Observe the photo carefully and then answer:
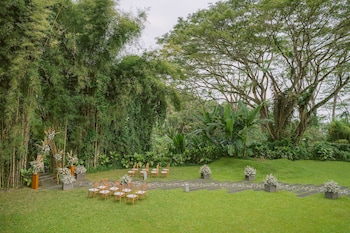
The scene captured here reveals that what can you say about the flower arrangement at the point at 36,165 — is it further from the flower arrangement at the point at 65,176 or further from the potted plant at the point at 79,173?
the potted plant at the point at 79,173

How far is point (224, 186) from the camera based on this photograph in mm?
8250

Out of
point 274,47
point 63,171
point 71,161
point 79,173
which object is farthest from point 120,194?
point 274,47

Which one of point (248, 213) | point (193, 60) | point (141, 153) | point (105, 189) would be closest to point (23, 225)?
point (105, 189)

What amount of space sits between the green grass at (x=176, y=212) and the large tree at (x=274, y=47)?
6709 mm

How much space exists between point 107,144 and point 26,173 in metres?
3.67

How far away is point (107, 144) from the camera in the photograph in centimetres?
1102

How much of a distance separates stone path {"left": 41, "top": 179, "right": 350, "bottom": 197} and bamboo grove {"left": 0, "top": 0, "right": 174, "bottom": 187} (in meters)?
1.71

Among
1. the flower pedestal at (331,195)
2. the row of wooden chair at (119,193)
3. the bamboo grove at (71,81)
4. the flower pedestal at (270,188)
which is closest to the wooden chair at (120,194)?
the row of wooden chair at (119,193)

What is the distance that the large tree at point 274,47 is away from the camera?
11.3 m

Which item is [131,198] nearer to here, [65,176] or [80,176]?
[65,176]

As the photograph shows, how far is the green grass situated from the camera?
4.87 metres

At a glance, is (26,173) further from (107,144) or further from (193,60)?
(193,60)

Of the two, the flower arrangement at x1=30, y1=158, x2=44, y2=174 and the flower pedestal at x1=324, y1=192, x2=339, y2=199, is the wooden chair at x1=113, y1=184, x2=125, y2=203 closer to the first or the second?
the flower arrangement at x1=30, y1=158, x2=44, y2=174

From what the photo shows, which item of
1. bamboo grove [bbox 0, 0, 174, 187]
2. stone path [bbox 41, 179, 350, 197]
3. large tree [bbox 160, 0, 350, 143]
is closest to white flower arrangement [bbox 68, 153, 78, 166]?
bamboo grove [bbox 0, 0, 174, 187]
